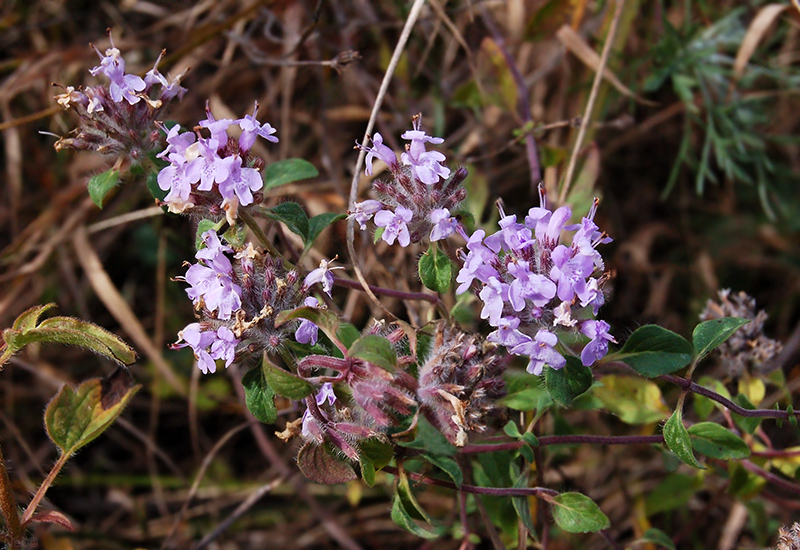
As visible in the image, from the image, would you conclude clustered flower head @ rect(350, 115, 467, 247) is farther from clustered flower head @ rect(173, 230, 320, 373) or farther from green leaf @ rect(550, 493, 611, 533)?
green leaf @ rect(550, 493, 611, 533)

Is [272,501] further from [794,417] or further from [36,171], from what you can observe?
[794,417]

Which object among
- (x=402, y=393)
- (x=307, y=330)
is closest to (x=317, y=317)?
(x=307, y=330)

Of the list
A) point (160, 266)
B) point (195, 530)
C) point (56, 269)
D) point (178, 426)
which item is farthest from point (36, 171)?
point (195, 530)

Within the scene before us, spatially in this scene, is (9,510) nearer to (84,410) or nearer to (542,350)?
(84,410)

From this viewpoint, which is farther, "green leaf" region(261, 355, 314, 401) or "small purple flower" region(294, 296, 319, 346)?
"small purple flower" region(294, 296, 319, 346)

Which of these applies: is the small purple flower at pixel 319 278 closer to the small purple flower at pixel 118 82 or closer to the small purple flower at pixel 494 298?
the small purple flower at pixel 494 298

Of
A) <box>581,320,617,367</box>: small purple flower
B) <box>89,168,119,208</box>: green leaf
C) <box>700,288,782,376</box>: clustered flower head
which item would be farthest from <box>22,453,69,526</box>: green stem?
<box>700,288,782,376</box>: clustered flower head

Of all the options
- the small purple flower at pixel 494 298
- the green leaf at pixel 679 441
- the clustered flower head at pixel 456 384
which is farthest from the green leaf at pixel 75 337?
the green leaf at pixel 679 441
